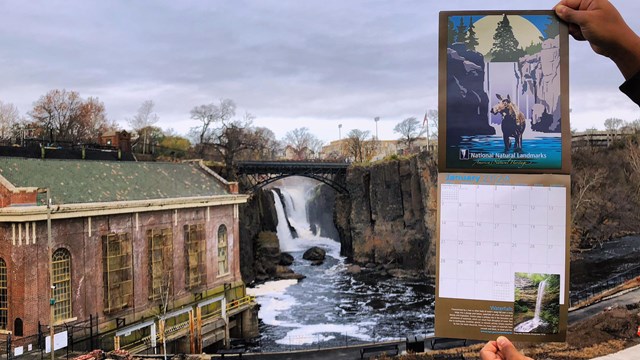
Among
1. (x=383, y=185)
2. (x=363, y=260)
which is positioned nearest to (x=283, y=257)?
(x=363, y=260)

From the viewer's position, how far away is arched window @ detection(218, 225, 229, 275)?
2670 cm

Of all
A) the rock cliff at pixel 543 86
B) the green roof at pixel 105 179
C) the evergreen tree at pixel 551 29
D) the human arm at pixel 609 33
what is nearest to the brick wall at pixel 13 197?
the green roof at pixel 105 179

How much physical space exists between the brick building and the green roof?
5 cm

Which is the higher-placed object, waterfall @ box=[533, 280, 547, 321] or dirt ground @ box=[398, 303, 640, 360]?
waterfall @ box=[533, 280, 547, 321]

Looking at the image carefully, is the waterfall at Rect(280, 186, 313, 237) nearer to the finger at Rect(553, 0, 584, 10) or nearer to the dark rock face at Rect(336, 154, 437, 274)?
the dark rock face at Rect(336, 154, 437, 274)

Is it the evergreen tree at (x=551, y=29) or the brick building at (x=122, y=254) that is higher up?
the evergreen tree at (x=551, y=29)

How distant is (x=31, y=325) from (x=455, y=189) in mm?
17812

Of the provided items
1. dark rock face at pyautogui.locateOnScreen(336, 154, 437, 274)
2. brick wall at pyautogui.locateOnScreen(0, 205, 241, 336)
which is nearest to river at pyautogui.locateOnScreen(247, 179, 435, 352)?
dark rock face at pyautogui.locateOnScreen(336, 154, 437, 274)

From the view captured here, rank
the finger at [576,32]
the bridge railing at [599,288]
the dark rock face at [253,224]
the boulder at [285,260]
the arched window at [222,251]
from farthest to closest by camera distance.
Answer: the boulder at [285,260], the dark rock face at [253,224], the bridge railing at [599,288], the arched window at [222,251], the finger at [576,32]

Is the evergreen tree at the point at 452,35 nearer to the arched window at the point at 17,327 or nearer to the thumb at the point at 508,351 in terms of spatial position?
the thumb at the point at 508,351

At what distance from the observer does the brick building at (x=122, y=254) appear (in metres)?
17.3

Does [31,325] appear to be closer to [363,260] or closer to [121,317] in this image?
[121,317]

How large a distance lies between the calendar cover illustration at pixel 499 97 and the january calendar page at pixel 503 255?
139mm

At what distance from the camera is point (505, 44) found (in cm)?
367
